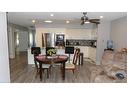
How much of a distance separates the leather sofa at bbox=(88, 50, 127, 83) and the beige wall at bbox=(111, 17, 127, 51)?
58.1 inches

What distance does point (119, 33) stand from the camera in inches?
216

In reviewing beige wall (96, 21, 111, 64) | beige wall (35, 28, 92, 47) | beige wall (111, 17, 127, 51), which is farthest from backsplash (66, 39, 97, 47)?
beige wall (111, 17, 127, 51)

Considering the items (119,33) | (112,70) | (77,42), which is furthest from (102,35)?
(112,70)

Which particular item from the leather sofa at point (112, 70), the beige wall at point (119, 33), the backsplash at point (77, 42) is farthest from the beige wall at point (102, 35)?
the leather sofa at point (112, 70)

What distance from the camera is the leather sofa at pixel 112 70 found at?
10.2ft

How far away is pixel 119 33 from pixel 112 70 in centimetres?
254

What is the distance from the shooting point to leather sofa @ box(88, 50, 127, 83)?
122 inches

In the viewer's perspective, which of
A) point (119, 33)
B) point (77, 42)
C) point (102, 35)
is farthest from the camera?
point (77, 42)

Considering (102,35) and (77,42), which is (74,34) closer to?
(77,42)

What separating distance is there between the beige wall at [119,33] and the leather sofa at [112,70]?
4.85ft

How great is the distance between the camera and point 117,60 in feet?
12.0
